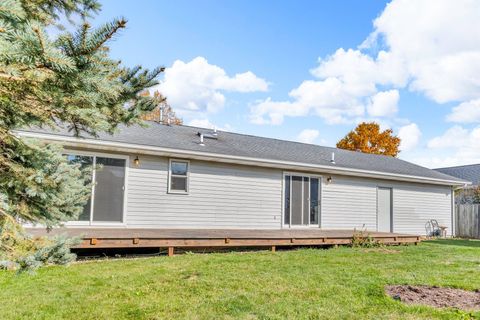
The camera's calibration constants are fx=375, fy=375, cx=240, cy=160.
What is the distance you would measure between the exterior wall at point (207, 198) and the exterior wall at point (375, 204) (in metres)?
2.13

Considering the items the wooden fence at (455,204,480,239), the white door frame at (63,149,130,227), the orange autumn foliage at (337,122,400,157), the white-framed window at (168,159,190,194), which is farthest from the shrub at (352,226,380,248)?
the orange autumn foliage at (337,122,400,157)

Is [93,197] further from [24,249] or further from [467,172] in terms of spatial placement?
[467,172]

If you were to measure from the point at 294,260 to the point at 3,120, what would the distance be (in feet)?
19.6

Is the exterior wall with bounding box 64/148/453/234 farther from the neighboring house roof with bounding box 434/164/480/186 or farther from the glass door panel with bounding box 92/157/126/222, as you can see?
the neighboring house roof with bounding box 434/164/480/186

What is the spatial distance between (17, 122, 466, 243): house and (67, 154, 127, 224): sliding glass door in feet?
0.08

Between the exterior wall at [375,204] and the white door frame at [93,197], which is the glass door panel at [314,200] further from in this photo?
the white door frame at [93,197]

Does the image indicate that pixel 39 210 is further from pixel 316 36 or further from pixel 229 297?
pixel 316 36

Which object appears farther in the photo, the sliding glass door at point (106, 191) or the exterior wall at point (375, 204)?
the exterior wall at point (375, 204)

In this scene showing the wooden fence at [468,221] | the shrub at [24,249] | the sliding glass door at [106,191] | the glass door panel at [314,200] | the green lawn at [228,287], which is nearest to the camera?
the shrub at [24,249]

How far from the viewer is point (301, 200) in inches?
463

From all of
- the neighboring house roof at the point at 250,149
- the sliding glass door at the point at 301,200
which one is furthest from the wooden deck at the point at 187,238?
the neighboring house roof at the point at 250,149

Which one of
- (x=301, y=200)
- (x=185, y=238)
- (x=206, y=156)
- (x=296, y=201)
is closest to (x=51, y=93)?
(x=185, y=238)

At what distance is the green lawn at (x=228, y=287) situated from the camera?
3.91 m

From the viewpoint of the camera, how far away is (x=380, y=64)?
1625 centimetres
